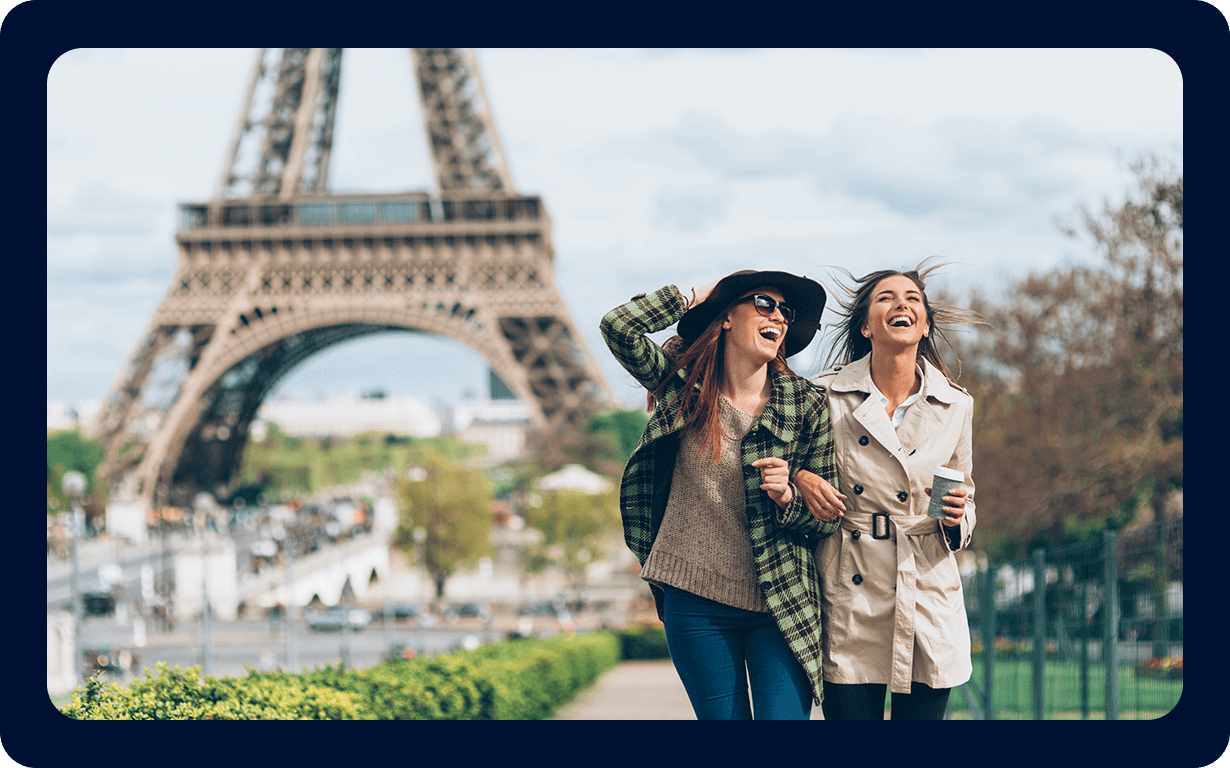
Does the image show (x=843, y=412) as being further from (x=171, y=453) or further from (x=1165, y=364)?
(x=171, y=453)

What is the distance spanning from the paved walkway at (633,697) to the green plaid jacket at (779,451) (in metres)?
6.68

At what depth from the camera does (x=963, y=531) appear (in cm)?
348

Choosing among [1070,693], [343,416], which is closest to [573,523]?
[1070,693]

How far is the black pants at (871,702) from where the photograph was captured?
3.65 metres

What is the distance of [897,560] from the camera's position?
354cm

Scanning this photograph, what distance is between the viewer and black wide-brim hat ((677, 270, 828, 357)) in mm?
3664

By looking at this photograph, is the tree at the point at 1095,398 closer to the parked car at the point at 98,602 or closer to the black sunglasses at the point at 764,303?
the black sunglasses at the point at 764,303

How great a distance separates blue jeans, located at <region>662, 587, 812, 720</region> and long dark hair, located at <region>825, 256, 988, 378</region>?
1.02 m

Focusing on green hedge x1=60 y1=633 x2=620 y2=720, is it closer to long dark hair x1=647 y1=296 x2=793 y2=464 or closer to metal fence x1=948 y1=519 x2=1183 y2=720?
long dark hair x1=647 y1=296 x2=793 y2=464

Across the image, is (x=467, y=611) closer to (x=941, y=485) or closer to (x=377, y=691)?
(x=377, y=691)

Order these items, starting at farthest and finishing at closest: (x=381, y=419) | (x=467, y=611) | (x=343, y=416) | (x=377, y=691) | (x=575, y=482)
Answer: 1. (x=381, y=419)
2. (x=343, y=416)
3. (x=575, y=482)
4. (x=467, y=611)
5. (x=377, y=691)

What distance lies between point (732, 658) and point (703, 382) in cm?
92
